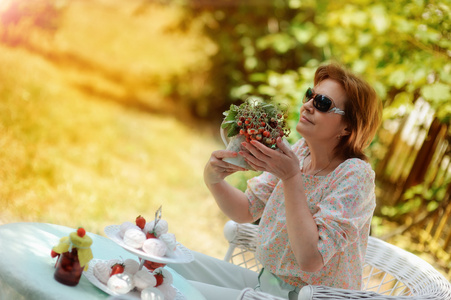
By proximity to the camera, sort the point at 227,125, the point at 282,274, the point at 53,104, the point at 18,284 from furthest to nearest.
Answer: the point at 53,104, the point at 282,274, the point at 227,125, the point at 18,284

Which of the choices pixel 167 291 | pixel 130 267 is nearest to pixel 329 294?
pixel 167 291

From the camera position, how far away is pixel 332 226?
1670 millimetres

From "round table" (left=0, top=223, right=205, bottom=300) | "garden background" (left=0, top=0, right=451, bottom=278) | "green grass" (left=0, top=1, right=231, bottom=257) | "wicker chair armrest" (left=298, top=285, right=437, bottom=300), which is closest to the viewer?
"round table" (left=0, top=223, right=205, bottom=300)

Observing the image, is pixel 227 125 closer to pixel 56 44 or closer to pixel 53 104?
pixel 53 104

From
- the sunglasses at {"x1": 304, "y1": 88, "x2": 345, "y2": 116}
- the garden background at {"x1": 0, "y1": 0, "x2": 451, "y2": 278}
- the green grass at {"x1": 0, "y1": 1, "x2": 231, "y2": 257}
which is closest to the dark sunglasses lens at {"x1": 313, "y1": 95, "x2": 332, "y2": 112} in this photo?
the sunglasses at {"x1": 304, "y1": 88, "x2": 345, "y2": 116}

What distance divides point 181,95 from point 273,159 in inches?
206

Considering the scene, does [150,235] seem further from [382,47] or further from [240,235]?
[382,47]

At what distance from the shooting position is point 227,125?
1.68 meters

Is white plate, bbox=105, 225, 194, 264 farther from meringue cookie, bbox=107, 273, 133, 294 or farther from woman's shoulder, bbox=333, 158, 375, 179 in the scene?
woman's shoulder, bbox=333, 158, 375, 179

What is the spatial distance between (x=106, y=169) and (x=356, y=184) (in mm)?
3459

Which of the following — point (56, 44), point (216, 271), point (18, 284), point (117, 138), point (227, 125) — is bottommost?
point (18, 284)

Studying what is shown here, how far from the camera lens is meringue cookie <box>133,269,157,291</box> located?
1459 millimetres

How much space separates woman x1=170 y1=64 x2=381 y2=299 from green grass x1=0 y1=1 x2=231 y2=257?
2156mm

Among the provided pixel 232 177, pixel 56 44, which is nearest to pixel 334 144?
pixel 232 177
